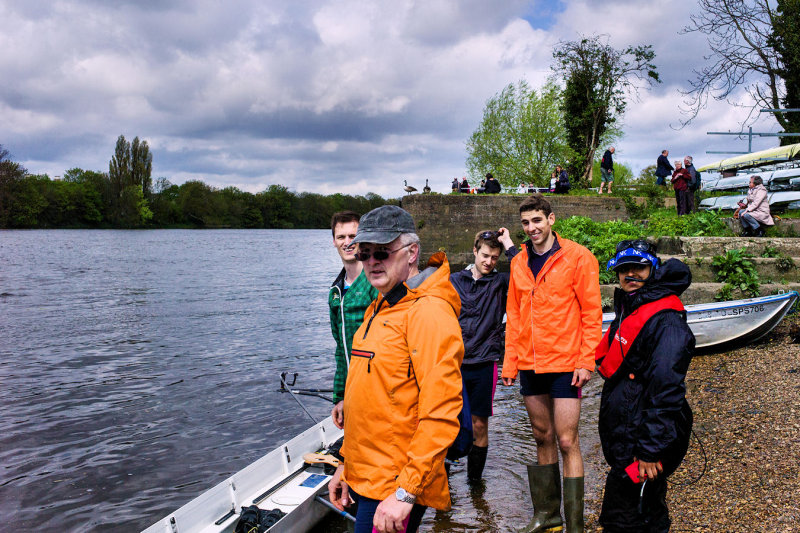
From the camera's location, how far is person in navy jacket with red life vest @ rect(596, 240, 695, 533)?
2.74 meters

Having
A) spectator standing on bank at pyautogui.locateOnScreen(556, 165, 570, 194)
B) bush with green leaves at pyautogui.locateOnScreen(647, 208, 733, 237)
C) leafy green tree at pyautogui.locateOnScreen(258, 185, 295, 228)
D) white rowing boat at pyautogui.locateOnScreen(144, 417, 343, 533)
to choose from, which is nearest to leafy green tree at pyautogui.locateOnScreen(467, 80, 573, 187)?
spectator standing on bank at pyautogui.locateOnScreen(556, 165, 570, 194)

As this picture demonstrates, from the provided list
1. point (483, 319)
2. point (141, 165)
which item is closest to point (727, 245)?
point (483, 319)

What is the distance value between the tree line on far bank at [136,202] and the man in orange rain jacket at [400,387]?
228 feet

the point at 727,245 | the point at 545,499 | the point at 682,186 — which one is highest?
the point at 682,186

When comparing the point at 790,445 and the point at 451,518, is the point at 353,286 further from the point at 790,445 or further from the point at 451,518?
the point at 790,445

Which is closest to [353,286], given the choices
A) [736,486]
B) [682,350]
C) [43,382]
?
[682,350]

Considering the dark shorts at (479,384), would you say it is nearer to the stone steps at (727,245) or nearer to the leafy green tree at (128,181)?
the stone steps at (727,245)

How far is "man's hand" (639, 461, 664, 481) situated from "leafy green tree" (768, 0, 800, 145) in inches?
984

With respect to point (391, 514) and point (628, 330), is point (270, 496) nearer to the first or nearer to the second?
point (391, 514)

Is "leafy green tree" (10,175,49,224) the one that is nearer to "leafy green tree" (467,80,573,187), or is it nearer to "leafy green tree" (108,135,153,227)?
"leafy green tree" (108,135,153,227)

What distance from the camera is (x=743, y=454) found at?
5.25 meters

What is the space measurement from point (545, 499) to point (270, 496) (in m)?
2.17

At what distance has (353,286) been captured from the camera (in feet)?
11.3

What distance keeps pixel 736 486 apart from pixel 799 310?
7294 millimetres
